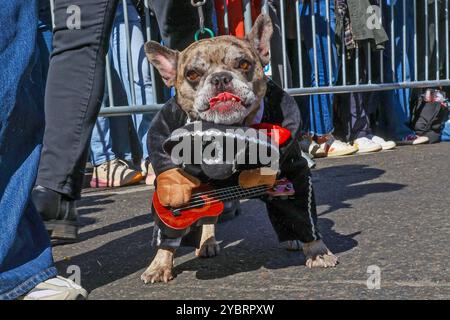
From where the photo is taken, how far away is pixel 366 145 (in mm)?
6305

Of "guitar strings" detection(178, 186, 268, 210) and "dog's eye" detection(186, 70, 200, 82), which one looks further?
"dog's eye" detection(186, 70, 200, 82)

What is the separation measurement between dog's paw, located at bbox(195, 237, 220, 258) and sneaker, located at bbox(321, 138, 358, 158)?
336 centimetres

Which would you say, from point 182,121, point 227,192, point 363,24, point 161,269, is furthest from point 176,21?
point 363,24

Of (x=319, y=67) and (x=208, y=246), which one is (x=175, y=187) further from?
(x=319, y=67)

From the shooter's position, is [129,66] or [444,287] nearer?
[444,287]

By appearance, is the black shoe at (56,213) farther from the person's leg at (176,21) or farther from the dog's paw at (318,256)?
the person's leg at (176,21)

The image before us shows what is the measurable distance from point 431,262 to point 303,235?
1.53ft

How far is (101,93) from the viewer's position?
119 inches

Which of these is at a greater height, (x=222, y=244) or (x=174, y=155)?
(x=174, y=155)

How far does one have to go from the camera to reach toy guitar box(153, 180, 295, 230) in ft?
8.29

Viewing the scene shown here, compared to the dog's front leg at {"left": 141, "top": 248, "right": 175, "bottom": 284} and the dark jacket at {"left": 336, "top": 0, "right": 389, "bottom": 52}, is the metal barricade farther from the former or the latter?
the dog's front leg at {"left": 141, "top": 248, "right": 175, "bottom": 284}

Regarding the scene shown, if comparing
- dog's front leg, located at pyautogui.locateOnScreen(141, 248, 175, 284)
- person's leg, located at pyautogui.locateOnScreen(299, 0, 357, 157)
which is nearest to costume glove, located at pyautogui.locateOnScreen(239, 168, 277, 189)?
dog's front leg, located at pyautogui.locateOnScreen(141, 248, 175, 284)

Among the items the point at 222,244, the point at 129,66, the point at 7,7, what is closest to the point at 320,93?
the point at 129,66
